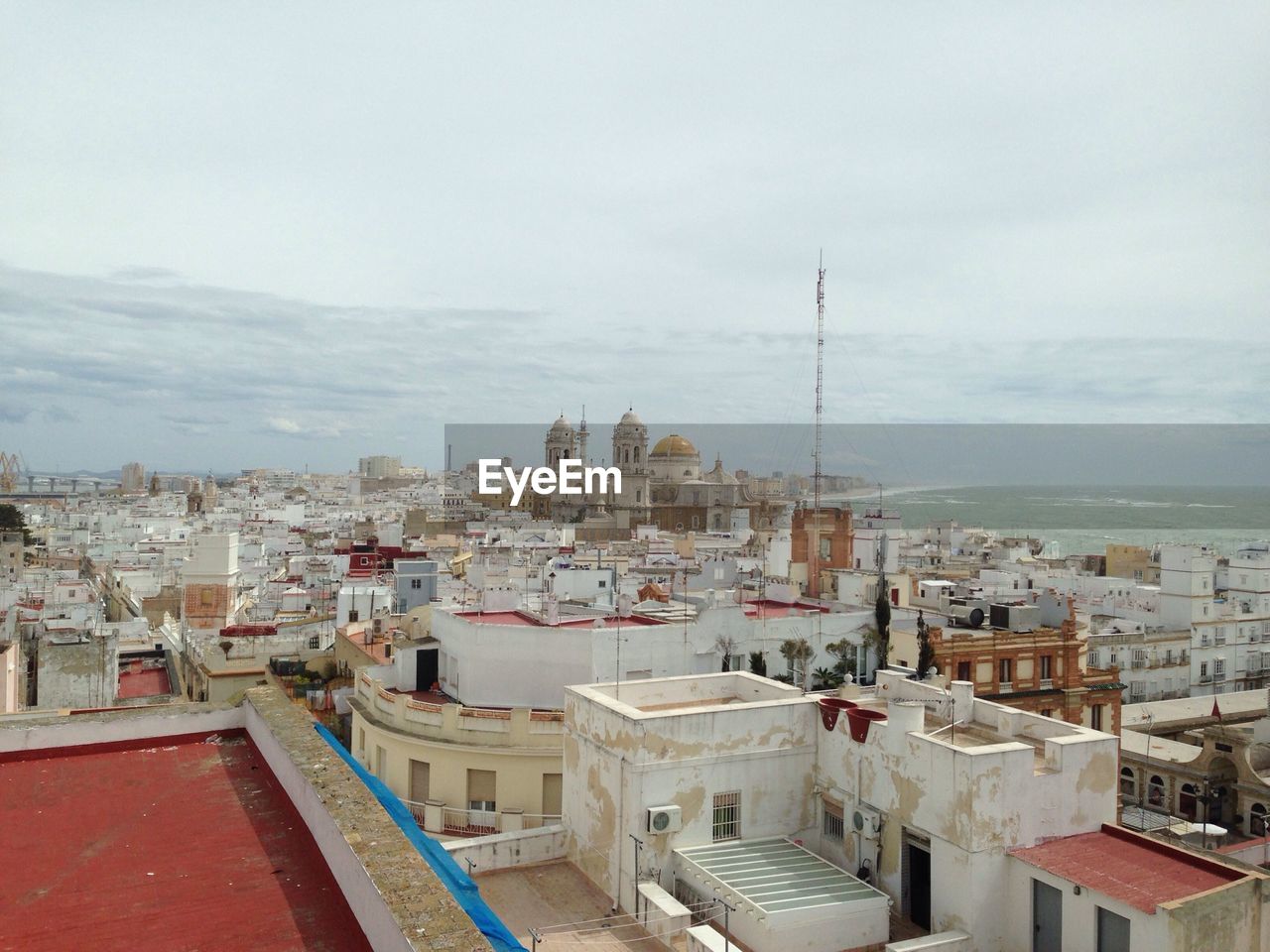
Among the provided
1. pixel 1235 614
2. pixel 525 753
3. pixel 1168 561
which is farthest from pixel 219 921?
pixel 1235 614

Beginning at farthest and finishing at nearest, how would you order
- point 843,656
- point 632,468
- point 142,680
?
point 632,468, point 142,680, point 843,656

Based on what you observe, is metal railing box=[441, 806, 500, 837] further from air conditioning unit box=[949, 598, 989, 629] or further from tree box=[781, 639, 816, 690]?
air conditioning unit box=[949, 598, 989, 629]

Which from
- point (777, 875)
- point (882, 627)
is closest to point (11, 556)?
point (882, 627)

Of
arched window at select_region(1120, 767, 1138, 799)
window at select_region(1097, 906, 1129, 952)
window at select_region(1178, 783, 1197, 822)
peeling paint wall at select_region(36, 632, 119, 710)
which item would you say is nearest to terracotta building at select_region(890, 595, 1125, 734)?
window at select_region(1178, 783, 1197, 822)

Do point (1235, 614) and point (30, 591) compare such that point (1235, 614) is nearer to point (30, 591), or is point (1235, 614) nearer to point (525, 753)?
point (525, 753)

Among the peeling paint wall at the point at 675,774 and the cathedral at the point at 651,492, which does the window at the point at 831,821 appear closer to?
the peeling paint wall at the point at 675,774

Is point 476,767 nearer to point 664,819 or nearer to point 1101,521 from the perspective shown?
point 664,819
